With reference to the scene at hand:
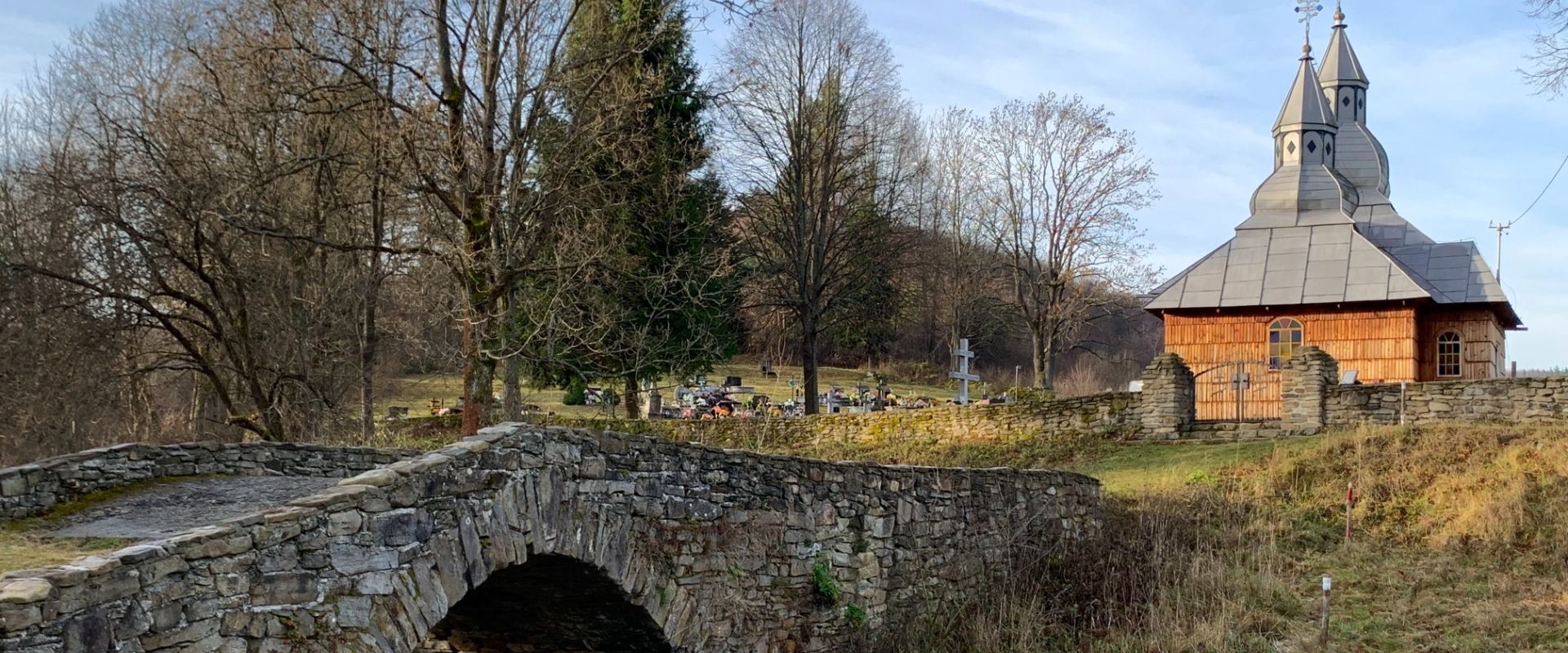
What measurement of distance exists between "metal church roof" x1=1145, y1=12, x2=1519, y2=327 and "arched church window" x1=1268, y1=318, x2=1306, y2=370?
1.96ft

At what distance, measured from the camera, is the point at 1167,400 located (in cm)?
2200

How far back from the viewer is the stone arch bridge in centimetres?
582

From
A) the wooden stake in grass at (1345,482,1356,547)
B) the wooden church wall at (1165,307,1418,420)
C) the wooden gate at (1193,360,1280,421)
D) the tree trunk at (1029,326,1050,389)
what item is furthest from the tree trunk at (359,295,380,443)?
the tree trunk at (1029,326,1050,389)

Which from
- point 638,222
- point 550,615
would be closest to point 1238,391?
point 638,222

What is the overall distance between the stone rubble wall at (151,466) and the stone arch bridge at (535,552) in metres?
0.02

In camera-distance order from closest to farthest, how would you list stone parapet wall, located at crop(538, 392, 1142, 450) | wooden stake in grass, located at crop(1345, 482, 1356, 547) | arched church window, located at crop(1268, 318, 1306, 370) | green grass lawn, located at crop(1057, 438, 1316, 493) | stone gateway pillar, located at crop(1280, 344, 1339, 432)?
wooden stake in grass, located at crop(1345, 482, 1356, 547) < green grass lawn, located at crop(1057, 438, 1316, 493) < stone gateway pillar, located at crop(1280, 344, 1339, 432) < stone parapet wall, located at crop(538, 392, 1142, 450) < arched church window, located at crop(1268, 318, 1306, 370)

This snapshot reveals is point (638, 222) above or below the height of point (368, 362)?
above

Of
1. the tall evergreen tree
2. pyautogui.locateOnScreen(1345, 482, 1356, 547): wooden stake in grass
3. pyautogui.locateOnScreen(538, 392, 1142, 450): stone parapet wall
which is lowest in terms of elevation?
pyautogui.locateOnScreen(1345, 482, 1356, 547): wooden stake in grass

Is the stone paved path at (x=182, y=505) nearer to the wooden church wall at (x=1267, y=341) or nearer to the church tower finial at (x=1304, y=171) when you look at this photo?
the wooden church wall at (x=1267, y=341)

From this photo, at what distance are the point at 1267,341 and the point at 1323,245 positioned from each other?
8.68 ft

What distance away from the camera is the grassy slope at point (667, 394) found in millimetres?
30953

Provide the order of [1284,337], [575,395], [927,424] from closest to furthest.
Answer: [927,424] → [1284,337] → [575,395]

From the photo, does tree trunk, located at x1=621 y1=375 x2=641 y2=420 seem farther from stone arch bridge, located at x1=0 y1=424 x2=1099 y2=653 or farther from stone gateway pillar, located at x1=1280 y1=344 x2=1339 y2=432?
stone arch bridge, located at x1=0 y1=424 x2=1099 y2=653

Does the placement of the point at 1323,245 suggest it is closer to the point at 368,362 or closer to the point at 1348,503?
the point at 1348,503
